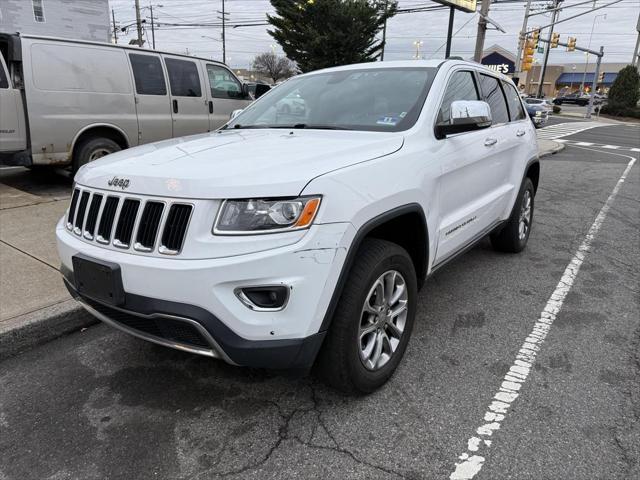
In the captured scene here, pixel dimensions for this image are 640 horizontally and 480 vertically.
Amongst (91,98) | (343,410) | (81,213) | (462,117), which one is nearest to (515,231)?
(462,117)

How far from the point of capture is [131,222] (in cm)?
231

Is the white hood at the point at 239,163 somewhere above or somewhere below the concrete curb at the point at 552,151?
above

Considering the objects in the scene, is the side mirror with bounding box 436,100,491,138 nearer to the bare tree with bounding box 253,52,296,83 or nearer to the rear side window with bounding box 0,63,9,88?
the rear side window with bounding box 0,63,9,88

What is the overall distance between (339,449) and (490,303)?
2151 millimetres

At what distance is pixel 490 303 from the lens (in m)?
→ 4.02

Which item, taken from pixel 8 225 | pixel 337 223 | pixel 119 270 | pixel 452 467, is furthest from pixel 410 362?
pixel 8 225

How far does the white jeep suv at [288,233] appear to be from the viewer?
209 centimetres

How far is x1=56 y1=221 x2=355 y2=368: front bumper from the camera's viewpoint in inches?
80.9

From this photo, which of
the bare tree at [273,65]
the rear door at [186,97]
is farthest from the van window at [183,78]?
the bare tree at [273,65]

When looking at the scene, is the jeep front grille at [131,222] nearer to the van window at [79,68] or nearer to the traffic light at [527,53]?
the van window at [79,68]

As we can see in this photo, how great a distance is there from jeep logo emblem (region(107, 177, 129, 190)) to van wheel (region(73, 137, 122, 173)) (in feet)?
16.4

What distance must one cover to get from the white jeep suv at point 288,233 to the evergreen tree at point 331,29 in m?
19.5

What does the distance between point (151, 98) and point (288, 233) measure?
6.46m

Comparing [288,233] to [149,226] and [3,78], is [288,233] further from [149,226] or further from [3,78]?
[3,78]
